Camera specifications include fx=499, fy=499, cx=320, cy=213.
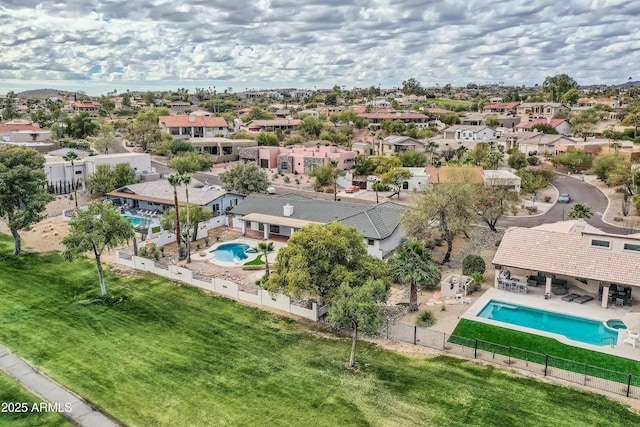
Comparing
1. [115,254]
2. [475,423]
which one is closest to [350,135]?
[115,254]

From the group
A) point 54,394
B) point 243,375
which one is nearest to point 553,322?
point 243,375

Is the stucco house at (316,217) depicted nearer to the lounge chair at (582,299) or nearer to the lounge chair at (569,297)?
the lounge chair at (569,297)

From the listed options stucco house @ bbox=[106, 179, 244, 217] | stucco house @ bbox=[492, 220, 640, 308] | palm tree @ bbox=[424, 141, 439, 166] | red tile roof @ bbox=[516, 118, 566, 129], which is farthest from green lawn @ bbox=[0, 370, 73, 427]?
red tile roof @ bbox=[516, 118, 566, 129]

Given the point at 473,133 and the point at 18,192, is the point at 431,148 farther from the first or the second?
the point at 18,192

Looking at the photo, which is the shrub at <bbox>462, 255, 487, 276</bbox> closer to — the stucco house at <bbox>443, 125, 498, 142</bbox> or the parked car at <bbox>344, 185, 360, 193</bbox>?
the parked car at <bbox>344, 185, 360, 193</bbox>

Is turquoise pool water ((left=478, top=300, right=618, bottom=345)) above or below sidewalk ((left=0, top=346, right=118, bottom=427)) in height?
above

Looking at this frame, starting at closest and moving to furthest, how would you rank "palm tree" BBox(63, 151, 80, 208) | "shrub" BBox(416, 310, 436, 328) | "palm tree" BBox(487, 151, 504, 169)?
"shrub" BBox(416, 310, 436, 328), "palm tree" BBox(63, 151, 80, 208), "palm tree" BBox(487, 151, 504, 169)
